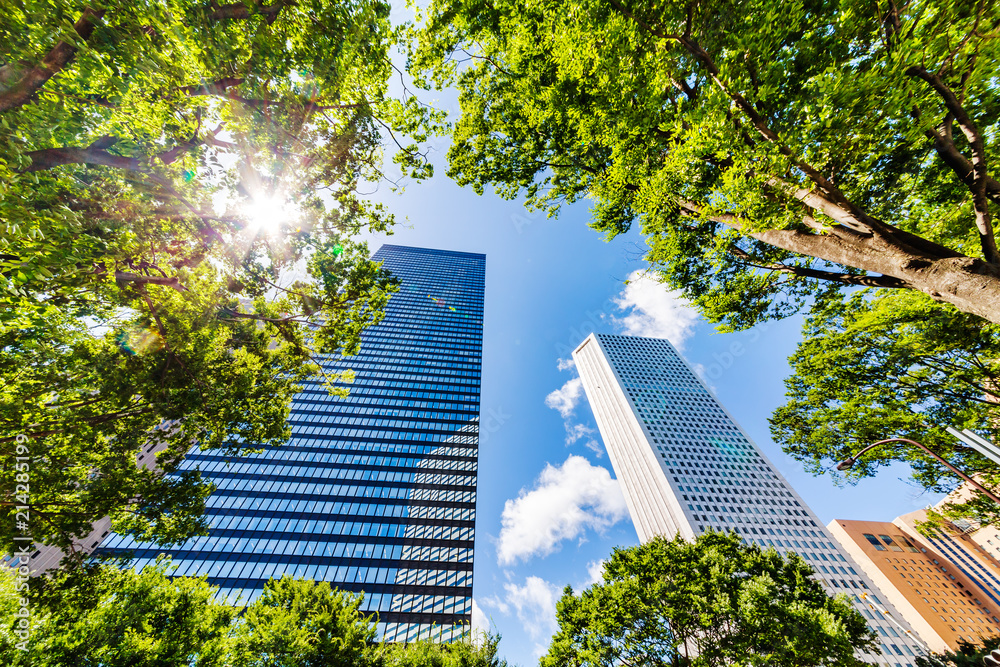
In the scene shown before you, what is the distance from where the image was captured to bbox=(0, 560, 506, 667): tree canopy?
8188mm

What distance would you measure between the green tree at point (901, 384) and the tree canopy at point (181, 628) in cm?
1577

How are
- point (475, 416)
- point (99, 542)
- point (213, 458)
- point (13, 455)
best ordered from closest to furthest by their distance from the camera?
point (13, 455) < point (99, 542) < point (213, 458) < point (475, 416)

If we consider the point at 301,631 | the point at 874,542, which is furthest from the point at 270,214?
the point at 874,542

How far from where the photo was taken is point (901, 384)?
905cm

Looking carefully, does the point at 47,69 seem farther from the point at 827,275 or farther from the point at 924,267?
the point at 827,275

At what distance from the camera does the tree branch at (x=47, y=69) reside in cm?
401

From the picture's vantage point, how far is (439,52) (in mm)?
8430

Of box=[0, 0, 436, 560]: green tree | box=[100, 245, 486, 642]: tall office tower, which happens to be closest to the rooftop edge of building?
box=[100, 245, 486, 642]: tall office tower

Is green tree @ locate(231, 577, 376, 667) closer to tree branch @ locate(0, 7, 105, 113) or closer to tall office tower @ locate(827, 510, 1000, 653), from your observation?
tree branch @ locate(0, 7, 105, 113)

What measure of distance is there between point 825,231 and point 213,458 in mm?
66042

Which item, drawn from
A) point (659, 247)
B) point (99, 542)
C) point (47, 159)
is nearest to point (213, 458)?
point (99, 542)

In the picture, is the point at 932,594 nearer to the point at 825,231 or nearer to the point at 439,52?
the point at 825,231

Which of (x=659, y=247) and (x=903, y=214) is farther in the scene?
(x=659, y=247)

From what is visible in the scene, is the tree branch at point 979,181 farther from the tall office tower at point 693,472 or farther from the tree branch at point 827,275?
the tall office tower at point 693,472
